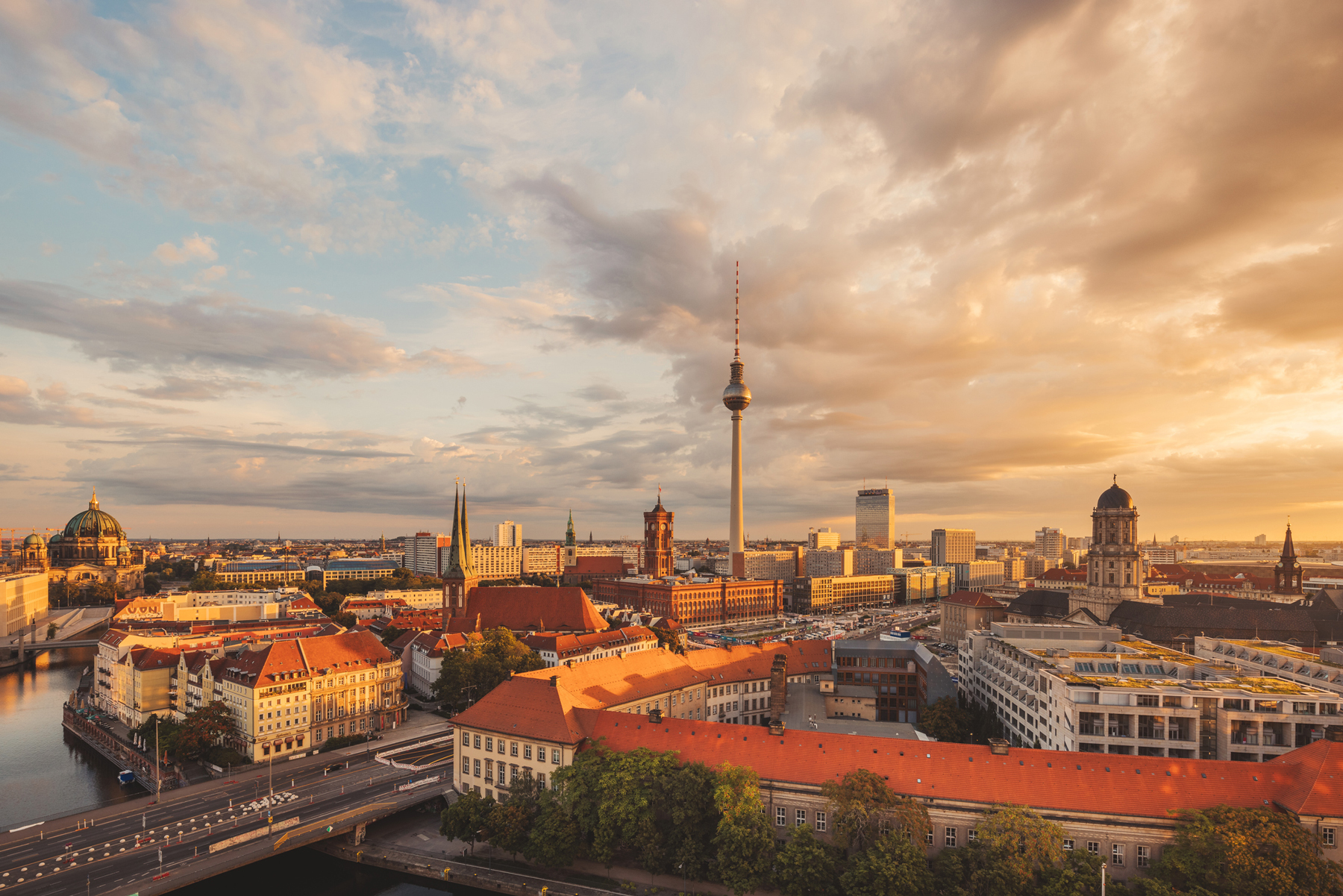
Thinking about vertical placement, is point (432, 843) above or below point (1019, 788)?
below

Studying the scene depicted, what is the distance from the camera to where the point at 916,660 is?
311 feet

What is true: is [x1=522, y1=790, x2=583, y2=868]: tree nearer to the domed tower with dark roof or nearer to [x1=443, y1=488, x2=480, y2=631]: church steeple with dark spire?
[x1=443, y1=488, x2=480, y2=631]: church steeple with dark spire

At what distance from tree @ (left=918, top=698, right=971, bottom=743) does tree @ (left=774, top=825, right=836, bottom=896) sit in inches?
1287

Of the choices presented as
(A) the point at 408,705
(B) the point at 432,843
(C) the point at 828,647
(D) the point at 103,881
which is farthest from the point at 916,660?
(D) the point at 103,881

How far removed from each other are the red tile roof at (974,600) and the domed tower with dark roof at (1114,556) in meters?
27.0

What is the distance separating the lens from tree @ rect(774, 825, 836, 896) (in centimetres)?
4366

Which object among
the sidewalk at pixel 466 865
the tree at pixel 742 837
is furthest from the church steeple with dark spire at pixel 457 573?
the tree at pixel 742 837

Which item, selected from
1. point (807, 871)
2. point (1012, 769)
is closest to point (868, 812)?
point (807, 871)

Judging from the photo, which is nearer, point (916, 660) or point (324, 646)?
point (324, 646)

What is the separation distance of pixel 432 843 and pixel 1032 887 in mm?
44129

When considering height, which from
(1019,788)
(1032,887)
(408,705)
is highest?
(1019,788)

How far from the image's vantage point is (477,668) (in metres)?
92.9

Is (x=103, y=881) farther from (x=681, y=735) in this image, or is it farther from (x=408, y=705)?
(x=408, y=705)

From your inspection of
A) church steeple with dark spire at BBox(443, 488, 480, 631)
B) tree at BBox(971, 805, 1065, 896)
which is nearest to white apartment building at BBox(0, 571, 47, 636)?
church steeple with dark spire at BBox(443, 488, 480, 631)
